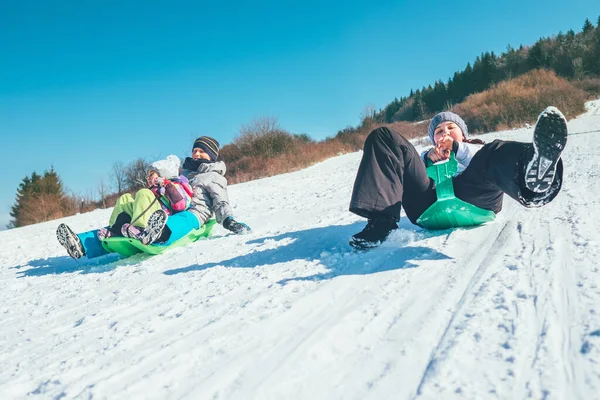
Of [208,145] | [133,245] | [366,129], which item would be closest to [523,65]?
[366,129]

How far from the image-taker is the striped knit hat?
3.47 meters

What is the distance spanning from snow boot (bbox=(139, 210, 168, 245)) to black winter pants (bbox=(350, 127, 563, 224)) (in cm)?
140

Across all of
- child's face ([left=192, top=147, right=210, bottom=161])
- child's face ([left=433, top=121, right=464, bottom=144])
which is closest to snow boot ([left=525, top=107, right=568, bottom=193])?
child's face ([left=433, top=121, right=464, bottom=144])

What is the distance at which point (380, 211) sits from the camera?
1721 millimetres

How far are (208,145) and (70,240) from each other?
4.71 feet

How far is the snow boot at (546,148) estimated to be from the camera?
126cm

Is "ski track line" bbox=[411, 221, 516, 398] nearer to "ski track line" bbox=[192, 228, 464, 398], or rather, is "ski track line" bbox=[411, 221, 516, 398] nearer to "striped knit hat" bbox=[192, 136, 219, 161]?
"ski track line" bbox=[192, 228, 464, 398]

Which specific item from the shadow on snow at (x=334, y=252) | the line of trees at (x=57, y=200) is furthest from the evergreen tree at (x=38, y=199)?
the shadow on snow at (x=334, y=252)

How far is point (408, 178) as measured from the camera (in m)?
1.92

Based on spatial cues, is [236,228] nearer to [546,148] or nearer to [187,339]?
[187,339]

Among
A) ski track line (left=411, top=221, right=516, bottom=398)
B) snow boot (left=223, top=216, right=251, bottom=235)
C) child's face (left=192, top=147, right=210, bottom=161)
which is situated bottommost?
ski track line (left=411, top=221, right=516, bottom=398)

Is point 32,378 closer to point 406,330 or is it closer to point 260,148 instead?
point 406,330

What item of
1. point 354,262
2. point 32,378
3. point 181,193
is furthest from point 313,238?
point 32,378

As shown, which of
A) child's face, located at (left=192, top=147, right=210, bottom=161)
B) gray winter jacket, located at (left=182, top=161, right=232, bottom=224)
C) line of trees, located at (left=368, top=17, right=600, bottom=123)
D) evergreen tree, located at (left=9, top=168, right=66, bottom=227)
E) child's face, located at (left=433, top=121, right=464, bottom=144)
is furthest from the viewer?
line of trees, located at (left=368, top=17, right=600, bottom=123)
